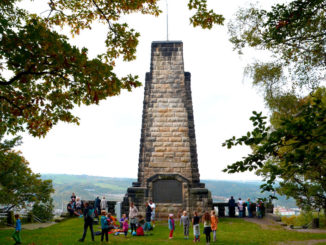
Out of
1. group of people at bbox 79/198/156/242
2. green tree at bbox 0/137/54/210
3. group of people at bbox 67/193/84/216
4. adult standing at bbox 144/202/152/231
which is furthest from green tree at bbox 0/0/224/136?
green tree at bbox 0/137/54/210

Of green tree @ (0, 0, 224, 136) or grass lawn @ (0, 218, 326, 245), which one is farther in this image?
grass lawn @ (0, 218, 326, 245)

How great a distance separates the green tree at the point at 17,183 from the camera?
23891mm

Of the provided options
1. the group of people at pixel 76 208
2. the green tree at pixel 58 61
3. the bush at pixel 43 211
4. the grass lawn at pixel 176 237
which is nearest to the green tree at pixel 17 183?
the bush at pixel 43 211

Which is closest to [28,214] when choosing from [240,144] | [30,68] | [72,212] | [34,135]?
[72,212]

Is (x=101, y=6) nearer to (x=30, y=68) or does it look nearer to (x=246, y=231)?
(x=30, y=68)

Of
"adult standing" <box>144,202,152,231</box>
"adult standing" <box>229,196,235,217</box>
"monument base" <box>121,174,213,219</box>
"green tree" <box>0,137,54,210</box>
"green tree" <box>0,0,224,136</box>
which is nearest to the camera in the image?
"green tree" <box>0,0,224,136</box>

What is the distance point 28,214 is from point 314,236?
63.5 ft

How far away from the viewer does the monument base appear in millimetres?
18375

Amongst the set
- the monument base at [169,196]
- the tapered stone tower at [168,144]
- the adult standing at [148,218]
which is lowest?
the adult standing at [148,218]

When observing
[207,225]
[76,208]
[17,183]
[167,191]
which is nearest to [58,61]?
[207,225]

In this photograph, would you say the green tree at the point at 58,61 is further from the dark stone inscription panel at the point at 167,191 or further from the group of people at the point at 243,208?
the group of people at the point at 243,208

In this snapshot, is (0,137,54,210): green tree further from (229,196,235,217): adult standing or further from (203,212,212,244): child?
(203,212,212,244): child

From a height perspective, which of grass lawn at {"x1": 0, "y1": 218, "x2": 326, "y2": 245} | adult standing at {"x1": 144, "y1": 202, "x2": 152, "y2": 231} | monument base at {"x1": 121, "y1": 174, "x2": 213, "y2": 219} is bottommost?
grass lawn at {"x1": 0, "y1": 218, "x2": 326, "y2": 245}

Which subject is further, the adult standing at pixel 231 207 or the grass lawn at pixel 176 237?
the adult standing at pixel 231 207
